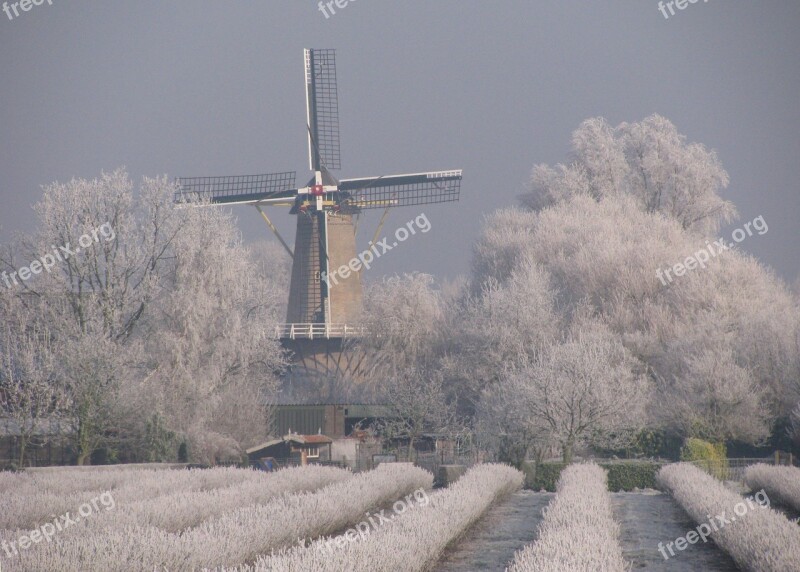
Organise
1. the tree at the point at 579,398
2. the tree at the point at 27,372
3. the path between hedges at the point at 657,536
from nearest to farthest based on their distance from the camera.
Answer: the path between hedges at the point at 657,536, the tree at the point at 27,372, the tree at the point at 579,398

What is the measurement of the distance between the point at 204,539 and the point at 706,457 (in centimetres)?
2327

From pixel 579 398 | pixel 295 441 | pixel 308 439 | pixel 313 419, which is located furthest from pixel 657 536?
pixel 313 419

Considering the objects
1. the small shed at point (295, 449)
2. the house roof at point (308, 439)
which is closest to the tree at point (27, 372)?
the small shed at point (295, 449)

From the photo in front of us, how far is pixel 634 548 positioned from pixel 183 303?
86.7 ft

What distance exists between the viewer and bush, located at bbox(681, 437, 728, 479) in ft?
98.9

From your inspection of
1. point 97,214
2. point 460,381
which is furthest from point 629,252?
point 97,214

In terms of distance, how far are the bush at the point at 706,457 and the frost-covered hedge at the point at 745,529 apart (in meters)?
8.79

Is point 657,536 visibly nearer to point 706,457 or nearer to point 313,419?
point 706,457

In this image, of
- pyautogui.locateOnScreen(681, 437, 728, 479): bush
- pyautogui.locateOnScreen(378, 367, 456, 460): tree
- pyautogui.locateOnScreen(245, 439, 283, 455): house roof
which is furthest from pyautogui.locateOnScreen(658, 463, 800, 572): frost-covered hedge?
pyautogui.locateOnScreen(378, 367, 456, 460): tree

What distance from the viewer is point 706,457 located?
104 feet

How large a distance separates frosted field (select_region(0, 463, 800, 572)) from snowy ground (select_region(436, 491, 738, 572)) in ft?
0.13

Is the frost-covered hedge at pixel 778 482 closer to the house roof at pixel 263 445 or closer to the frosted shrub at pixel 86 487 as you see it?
the frosted shrub at pixel 86 487

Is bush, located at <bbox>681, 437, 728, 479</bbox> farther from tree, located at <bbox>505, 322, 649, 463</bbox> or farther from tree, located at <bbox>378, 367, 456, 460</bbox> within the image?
tree, located at <bbox>378, 367, 456, 460</bbox>

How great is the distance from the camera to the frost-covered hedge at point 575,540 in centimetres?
1141
